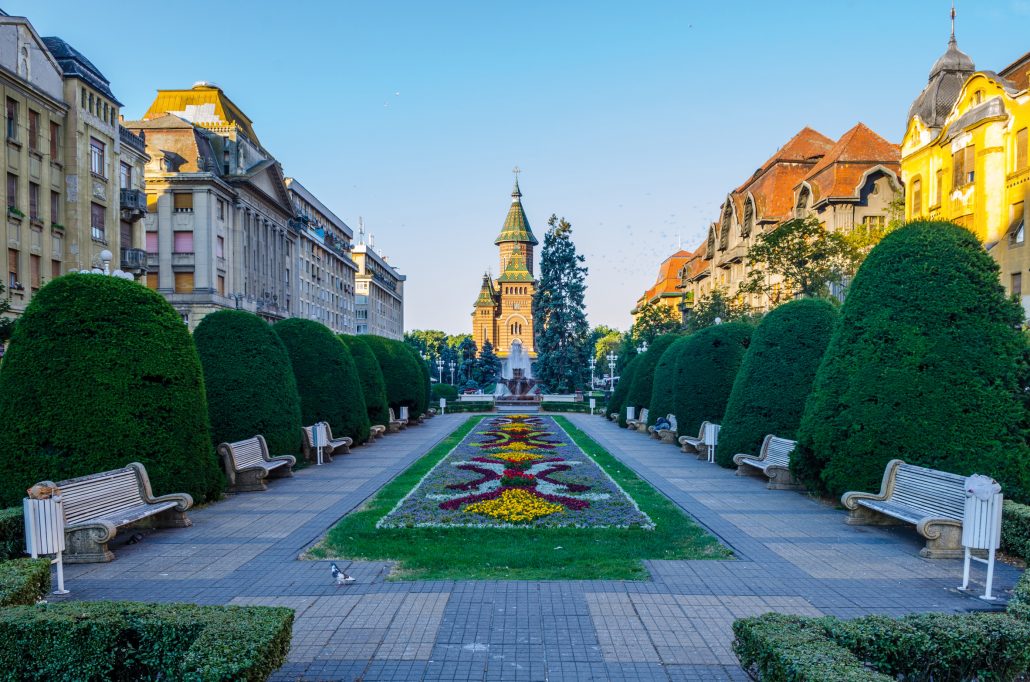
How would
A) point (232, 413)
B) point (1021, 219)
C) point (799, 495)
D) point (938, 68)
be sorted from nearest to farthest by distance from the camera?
point (799, 495) < point (232, 413) < point (1021, 219) < point (938, 68)

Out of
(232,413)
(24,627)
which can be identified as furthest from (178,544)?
(232,413)

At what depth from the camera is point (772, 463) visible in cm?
1505

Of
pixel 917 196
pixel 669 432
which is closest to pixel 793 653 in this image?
pixel 669 432

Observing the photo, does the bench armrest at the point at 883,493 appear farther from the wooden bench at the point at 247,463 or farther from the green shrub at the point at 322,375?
the green shrub at the point at 322,375

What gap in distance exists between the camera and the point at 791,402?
16047 millimetres

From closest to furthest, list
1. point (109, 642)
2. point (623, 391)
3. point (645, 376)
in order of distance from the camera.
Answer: point (109, 642), point (645, 376), point (623, 391)

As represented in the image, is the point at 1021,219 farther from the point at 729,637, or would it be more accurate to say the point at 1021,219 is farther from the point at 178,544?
the point at 178,544

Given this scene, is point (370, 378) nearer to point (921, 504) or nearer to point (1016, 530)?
point (921, 504)

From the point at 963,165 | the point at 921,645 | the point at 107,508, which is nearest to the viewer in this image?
the point at 921,645

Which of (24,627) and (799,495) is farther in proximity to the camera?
(799,495)

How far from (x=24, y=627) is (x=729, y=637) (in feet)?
18.3

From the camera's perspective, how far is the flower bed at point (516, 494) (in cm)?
1166

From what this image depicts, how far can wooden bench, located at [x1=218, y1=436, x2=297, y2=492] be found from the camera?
14.2 m

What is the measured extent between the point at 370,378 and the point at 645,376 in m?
11.9
